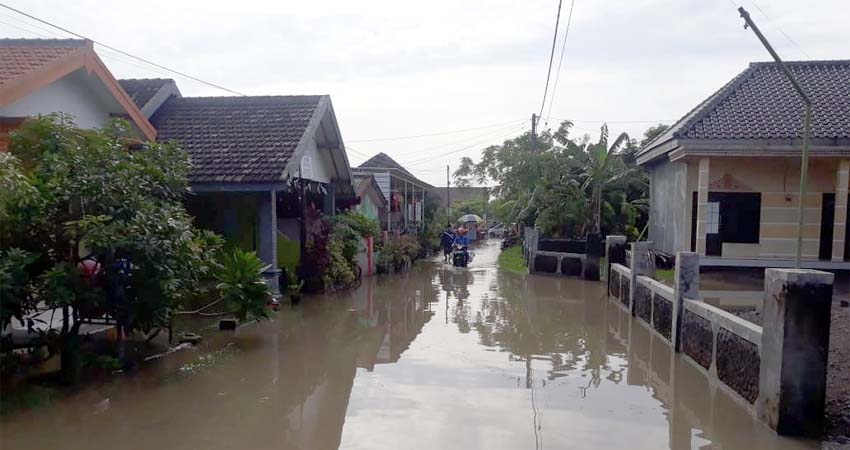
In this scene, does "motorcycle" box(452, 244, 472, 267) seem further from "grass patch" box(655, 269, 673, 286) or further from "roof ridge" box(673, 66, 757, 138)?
"roof ridge" box(673, 66, 757, 138)

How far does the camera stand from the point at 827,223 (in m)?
15.4

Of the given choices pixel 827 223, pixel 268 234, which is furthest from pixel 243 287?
pixel 827 223

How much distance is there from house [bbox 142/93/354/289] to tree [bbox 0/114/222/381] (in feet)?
15.5

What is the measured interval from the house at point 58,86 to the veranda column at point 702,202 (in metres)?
12.1

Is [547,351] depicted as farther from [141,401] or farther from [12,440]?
[12,440]

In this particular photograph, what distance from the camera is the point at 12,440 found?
17.3 feet

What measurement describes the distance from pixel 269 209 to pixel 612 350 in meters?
7.10

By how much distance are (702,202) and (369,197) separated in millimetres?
12623

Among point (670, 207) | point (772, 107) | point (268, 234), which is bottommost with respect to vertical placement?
point (268, 234)

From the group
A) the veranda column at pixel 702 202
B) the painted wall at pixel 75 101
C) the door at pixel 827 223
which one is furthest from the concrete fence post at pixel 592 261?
the painted wall at pixel 75 101

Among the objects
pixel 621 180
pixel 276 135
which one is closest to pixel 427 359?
pixel 276 135

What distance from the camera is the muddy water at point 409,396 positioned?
548 cm

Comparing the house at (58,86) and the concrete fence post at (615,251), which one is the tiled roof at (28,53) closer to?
the house at (58,86)

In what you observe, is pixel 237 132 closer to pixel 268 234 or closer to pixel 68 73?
pixel 268 234
